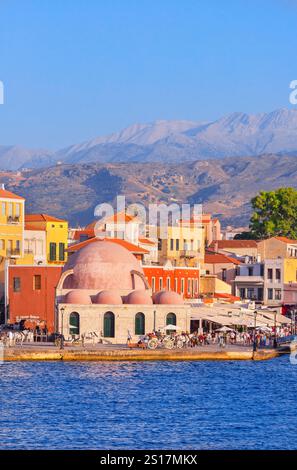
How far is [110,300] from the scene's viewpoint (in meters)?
84.9

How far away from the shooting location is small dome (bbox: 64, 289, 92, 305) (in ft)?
279

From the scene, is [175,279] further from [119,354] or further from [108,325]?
[119,354]

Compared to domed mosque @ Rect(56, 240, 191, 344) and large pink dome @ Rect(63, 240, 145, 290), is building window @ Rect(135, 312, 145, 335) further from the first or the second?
large pink dome @ Rect(63, 240, 145, 290)

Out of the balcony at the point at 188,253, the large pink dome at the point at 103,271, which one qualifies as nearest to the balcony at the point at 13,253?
the large pink dome at the point at 103,271

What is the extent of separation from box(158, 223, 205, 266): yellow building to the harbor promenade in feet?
106

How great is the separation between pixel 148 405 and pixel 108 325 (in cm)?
2427

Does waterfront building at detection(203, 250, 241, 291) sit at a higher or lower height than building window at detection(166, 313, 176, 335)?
higher

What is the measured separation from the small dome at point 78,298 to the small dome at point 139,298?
91.2 inches

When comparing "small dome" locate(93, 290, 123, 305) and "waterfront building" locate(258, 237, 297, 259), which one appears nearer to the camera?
"small dome" locate(93, 290, 123, 305)

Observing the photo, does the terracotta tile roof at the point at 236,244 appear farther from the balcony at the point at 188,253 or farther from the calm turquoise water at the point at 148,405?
the calm turquoise water at the point at 148,405

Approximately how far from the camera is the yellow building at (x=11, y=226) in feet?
338

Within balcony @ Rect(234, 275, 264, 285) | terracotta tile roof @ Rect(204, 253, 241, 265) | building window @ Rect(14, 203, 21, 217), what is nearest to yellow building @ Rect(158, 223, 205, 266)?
terracotta tile roof @ Rect(204, 253, 241, 265)
